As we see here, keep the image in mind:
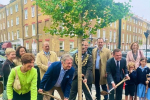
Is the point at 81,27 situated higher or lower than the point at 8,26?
lower

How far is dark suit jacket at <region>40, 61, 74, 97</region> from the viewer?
10.9 ft

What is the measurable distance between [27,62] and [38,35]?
24.9m

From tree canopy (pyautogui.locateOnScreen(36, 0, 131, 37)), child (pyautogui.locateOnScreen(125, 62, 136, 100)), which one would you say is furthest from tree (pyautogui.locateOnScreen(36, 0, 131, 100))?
child (pyautogui.locateOnScreen(125, 62, 136, 100))

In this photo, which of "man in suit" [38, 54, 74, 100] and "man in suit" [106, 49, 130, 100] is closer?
"man in suit" [38, 54, 74, 100]

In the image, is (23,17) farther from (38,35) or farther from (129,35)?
(129,35)

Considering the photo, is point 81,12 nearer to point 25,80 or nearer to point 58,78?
point 58,78

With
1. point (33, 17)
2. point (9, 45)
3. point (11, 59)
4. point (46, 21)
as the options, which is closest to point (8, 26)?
point (9, 45)

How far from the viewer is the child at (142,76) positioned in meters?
4.78

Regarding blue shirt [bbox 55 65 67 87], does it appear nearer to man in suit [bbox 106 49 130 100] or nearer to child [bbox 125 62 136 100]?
man in suit [bbox 106 49 130 100]

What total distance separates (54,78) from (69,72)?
1.09 ft

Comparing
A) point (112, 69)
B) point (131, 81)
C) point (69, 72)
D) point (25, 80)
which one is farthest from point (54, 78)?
point (131, 81)

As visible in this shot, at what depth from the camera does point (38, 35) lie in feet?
88.3

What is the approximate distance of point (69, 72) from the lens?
3.42 m

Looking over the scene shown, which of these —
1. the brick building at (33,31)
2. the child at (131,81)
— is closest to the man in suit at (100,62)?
the child at (131,81)
